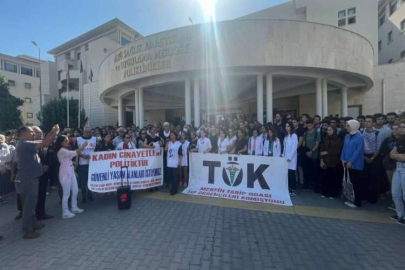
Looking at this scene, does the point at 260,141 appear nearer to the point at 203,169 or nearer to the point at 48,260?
the point at 203,169

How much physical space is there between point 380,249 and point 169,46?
1071 cm

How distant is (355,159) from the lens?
473 cm

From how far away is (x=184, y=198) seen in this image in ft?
18.3

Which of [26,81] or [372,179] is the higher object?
[26,81]

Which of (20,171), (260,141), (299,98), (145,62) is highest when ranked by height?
(145,62)

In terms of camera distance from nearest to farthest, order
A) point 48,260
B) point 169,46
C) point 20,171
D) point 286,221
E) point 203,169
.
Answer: point 48,260
point 20,171
point 286,221
point 203,169
point 169,46

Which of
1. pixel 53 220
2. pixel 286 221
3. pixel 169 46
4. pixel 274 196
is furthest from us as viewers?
pixel 169 46

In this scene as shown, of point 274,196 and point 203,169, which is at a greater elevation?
point 203,169

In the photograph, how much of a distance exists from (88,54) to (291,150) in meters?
41.9

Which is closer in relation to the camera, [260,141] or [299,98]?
[260,141]

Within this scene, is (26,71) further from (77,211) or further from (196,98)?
(77,211)

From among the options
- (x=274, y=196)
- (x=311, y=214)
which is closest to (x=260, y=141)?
(x=274, y=196)

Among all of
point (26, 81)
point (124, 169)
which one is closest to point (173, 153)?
point (124, 169)

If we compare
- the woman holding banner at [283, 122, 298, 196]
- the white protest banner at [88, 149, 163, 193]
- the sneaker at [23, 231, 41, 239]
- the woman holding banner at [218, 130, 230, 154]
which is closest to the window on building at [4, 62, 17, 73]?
the white protest banner at [88, 149, 163, 193]
